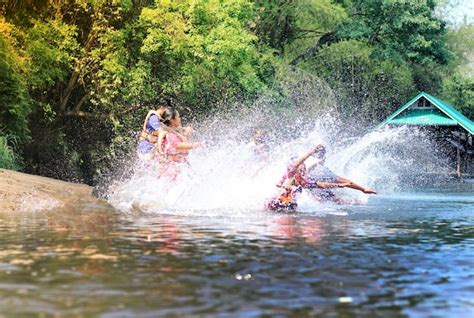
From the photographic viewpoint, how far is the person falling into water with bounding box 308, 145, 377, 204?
1762 centimetres

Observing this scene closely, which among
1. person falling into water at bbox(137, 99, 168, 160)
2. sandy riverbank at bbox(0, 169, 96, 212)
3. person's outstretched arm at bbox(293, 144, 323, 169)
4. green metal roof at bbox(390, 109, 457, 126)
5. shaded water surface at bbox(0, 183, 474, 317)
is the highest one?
green metal roof at bbox(390, 109, 457, 126)

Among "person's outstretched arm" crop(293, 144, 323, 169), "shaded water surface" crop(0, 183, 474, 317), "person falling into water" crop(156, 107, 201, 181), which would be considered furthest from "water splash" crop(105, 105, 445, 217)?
"shaded water surface" crop(0, 183, 474, 317)

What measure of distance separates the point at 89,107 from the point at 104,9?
14.0 feet

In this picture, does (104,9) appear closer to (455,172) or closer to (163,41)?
(163,41)

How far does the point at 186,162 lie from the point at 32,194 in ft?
9.78

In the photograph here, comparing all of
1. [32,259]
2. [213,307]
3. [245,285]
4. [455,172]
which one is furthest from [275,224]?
[455,172]

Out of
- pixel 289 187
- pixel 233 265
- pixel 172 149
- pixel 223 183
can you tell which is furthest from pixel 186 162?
pixel 233 265

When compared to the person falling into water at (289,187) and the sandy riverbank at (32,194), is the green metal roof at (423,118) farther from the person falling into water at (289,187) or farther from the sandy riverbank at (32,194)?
the person falling into water at (289,187)

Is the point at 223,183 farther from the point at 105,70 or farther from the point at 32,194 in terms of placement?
the point at 105,70

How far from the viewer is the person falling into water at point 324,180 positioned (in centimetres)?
1762

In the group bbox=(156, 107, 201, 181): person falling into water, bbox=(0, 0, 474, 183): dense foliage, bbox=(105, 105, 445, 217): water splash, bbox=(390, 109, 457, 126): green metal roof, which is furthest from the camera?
bbox=(390, 109, 457, 126): green metal roof

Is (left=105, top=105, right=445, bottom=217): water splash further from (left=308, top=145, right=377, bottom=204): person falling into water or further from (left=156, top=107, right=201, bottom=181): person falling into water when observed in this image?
(left=308, top=145, right=377, bottom=204): person falling into water

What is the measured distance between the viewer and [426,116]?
43906 millimetres

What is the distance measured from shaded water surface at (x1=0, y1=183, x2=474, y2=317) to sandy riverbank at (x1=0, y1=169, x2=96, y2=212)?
153 cm
